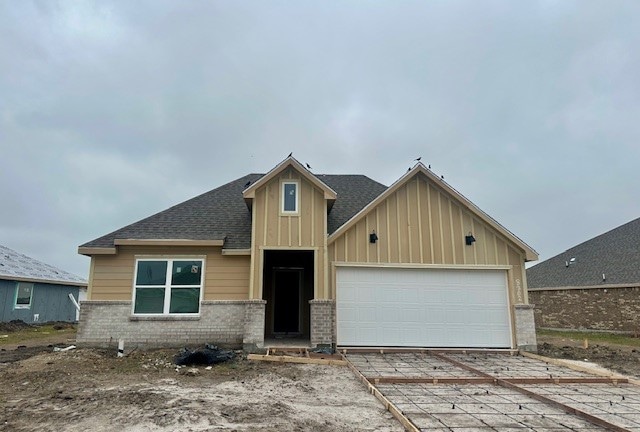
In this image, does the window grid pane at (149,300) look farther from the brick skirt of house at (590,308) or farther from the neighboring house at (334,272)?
the brick skirt of house at (590,308)

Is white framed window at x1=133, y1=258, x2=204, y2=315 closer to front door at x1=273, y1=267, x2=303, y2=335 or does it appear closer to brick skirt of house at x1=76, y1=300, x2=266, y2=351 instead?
brick skirt of house at x1=76, y1=300, x2=266, y2=351

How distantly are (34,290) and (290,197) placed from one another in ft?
68.0

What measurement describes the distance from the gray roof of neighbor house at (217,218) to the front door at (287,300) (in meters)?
2.74

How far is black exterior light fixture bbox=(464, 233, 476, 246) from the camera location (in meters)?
12.1

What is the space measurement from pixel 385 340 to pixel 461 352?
2.26 meters

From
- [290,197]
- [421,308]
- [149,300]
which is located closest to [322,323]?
[421,308]

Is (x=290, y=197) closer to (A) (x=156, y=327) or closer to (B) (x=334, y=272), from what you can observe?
(B) (x=334, y=272)

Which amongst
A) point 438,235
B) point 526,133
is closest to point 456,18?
point 438,235

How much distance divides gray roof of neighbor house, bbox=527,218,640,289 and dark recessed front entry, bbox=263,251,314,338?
667 inches

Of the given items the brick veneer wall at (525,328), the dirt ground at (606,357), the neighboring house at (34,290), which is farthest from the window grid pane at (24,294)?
the dirt ground at (606,357)

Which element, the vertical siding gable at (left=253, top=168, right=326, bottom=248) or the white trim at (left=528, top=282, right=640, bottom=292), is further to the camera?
the white trim at (left=528, top=282, right=640, bottom=292)

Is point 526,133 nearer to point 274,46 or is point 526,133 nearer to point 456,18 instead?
point 456,18

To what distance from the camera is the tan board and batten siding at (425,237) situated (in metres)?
11.9

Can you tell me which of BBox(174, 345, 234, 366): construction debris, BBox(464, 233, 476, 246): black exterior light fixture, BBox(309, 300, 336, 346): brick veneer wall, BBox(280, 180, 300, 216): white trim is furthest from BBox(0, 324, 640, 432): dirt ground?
BBox(464, 233, 476, 246): black exterior light fixture
